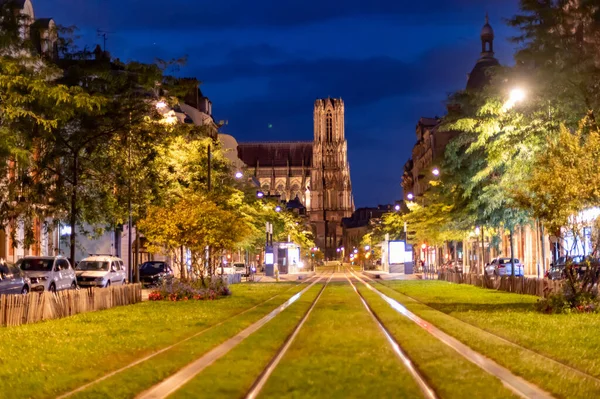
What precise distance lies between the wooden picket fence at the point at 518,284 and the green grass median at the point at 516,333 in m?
0.95

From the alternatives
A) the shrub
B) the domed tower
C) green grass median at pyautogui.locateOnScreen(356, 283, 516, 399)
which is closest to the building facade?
the domed tower

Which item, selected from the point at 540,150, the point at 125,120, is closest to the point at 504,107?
the point at 540,150

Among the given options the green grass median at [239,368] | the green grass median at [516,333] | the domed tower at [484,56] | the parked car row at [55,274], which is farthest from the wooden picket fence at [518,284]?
the domed tower at [484,56]

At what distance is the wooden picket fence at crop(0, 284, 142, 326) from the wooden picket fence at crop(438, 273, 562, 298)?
1477cm

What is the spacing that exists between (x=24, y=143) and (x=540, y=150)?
17741 mm

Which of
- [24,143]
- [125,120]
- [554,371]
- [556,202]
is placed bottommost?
[554,371]

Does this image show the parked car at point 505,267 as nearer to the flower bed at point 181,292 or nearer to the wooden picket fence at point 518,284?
the wooden picket fence at point 518,284

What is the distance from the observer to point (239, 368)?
1341 cm

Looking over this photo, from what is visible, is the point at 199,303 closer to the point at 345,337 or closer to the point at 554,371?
the point at 345,337

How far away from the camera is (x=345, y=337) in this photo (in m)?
18.2

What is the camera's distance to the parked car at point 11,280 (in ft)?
88.3

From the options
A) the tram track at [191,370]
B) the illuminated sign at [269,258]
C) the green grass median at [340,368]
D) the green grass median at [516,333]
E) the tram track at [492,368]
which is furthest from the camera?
the illuminated sign at [269,258]

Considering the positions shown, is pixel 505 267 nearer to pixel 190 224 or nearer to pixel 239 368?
pixel 190 224

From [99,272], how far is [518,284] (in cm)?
1926
